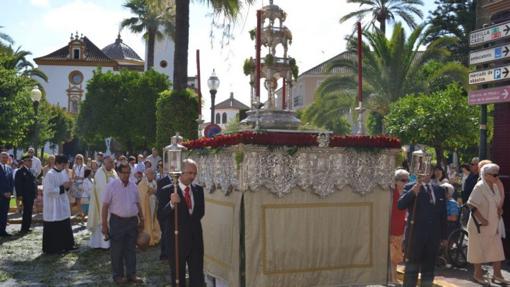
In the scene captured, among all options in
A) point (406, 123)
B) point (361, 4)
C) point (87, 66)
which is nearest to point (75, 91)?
point (87, 66)

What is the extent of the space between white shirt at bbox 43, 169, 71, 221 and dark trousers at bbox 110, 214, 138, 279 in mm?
3347

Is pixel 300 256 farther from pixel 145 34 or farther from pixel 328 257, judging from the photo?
pixel 145 34

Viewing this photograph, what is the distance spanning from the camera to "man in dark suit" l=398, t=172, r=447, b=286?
774 cm

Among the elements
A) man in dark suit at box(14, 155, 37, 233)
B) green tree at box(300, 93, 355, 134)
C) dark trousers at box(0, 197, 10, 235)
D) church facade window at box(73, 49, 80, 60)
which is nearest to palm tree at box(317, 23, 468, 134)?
green tree at box(300, 93, 355, 134)

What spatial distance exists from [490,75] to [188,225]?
278 inches

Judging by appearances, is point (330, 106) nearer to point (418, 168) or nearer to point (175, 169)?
point (418, 168)

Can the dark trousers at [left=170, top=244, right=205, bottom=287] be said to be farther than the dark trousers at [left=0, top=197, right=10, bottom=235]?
No

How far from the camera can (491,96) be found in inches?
447

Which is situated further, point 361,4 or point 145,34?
point 145,34

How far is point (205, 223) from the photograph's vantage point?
9.12 m

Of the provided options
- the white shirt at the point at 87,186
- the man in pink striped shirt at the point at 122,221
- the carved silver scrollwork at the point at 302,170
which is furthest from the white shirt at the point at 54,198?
the white shirt at the point at 87,186

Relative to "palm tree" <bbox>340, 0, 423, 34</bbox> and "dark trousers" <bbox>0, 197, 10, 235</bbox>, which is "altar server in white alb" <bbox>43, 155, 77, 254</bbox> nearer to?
"dark trousers" <bbox>0, 197, 10, 235</bbox>

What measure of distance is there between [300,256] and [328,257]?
43 centimetres

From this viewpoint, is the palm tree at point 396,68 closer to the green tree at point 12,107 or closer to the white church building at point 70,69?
the green tree at point 12,107
